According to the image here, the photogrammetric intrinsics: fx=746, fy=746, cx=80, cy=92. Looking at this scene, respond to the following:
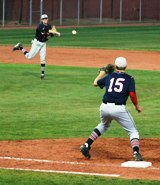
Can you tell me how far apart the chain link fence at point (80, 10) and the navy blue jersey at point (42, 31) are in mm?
38073

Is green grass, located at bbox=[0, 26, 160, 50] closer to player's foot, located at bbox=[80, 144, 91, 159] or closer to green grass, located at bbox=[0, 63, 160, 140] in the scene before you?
green grass, located at bbox=[0, 63, 160, 140]

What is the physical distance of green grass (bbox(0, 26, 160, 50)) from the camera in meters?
40.2

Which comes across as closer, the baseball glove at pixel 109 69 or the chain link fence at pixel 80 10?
the baseball glove at pixel 109 69

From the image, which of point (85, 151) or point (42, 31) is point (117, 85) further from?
point (42, 31)

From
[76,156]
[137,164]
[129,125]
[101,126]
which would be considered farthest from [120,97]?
[76,156]

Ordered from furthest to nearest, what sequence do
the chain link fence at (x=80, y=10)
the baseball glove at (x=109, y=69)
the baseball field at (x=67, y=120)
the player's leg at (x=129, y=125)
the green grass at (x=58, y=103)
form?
the chain link fence at (x=80, y=10) → the green grass at (x=58, y=103) → the baseball glove at (x=109, y=69) → the player's leg at (x=129, y=125) → the baseball field at (x=67, y=120)

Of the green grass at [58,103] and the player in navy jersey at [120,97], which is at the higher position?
the player in navy jersey at [120,97]

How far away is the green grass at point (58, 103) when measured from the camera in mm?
16297

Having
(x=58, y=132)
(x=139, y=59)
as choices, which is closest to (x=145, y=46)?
(x=139, y=59)

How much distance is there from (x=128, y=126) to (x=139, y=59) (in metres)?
19.3

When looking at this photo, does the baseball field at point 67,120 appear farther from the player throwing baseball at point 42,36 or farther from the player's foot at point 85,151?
the player throwing baseball at point 42,36

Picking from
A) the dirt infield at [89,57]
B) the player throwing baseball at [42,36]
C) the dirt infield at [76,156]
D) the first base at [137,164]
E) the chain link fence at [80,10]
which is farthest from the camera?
the chain link fence at [80,10]

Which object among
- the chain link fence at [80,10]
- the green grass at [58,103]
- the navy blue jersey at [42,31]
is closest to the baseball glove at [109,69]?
the green grass at [58,103]

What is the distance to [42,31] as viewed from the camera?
84.1 ft
